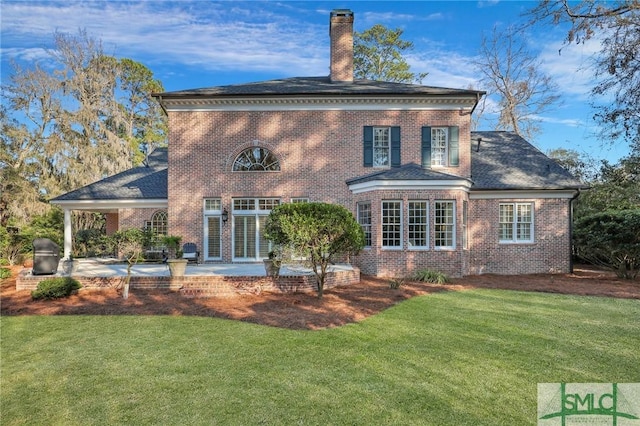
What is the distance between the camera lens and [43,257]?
10.5 metres

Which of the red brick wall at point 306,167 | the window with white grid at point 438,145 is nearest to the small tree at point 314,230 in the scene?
the red brick wall at point 306,167

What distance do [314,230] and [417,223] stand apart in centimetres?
549

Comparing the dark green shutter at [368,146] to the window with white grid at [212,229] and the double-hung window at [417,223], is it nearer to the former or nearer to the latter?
the double-hung window at [417,223]

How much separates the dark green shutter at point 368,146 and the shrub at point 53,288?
1082 centimetres

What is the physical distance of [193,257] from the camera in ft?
45.8

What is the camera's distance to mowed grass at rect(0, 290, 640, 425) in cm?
366

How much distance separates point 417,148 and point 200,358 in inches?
477

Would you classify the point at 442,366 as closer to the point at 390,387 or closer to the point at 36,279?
the point at 390,387

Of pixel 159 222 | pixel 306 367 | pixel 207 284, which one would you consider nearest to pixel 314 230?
pixel 207 284

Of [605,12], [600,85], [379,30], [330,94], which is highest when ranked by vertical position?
[379,30]

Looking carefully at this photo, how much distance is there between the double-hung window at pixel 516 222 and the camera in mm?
14523

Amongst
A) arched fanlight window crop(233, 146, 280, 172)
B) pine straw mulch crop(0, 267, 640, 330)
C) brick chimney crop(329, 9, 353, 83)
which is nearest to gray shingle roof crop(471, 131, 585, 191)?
pine straw mulch crop(0, 267, 640, 330)

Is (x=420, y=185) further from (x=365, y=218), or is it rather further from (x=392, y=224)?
(x=365, y=218)

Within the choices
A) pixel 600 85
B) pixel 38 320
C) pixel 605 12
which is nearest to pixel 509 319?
pixel 600 85
